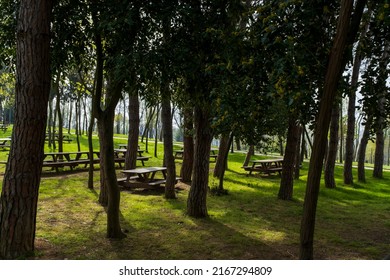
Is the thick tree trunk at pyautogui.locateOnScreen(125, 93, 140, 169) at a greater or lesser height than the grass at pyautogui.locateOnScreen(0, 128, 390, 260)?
greater

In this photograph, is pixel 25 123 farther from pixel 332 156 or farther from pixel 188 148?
pixel 332 156

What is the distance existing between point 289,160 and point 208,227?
4.97 meters

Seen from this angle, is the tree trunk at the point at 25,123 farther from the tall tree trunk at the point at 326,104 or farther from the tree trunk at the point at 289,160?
the tree trunk at the point at 289,160

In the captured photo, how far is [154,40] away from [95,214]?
5.03 metres

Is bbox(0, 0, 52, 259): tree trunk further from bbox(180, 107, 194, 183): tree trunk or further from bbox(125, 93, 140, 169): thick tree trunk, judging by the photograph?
bbox(180, 107, 194, 183): tree trunk

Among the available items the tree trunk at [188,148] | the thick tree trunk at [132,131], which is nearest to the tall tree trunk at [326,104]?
the tree trunk at [188,148]

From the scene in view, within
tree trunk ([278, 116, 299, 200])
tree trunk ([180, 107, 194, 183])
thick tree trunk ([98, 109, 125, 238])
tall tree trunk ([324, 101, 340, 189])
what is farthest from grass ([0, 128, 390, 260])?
tall tree trunk ([324, 101, 340, 189])

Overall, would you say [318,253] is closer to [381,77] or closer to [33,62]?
[381,77]

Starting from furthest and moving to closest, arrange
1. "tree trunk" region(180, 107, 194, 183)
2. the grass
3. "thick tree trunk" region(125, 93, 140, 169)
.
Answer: "tree trunk" region(180, 107, 194, 183)
"thick tree trunk" region(125, 93, 140, 169)
the grass

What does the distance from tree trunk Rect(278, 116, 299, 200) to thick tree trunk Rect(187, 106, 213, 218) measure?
4.02 metres

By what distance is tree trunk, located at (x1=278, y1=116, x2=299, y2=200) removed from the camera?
38.6ft

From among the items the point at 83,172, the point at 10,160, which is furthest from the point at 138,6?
the point at 83,172

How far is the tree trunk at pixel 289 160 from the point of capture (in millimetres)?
11763

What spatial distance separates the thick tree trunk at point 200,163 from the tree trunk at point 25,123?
159 inches
